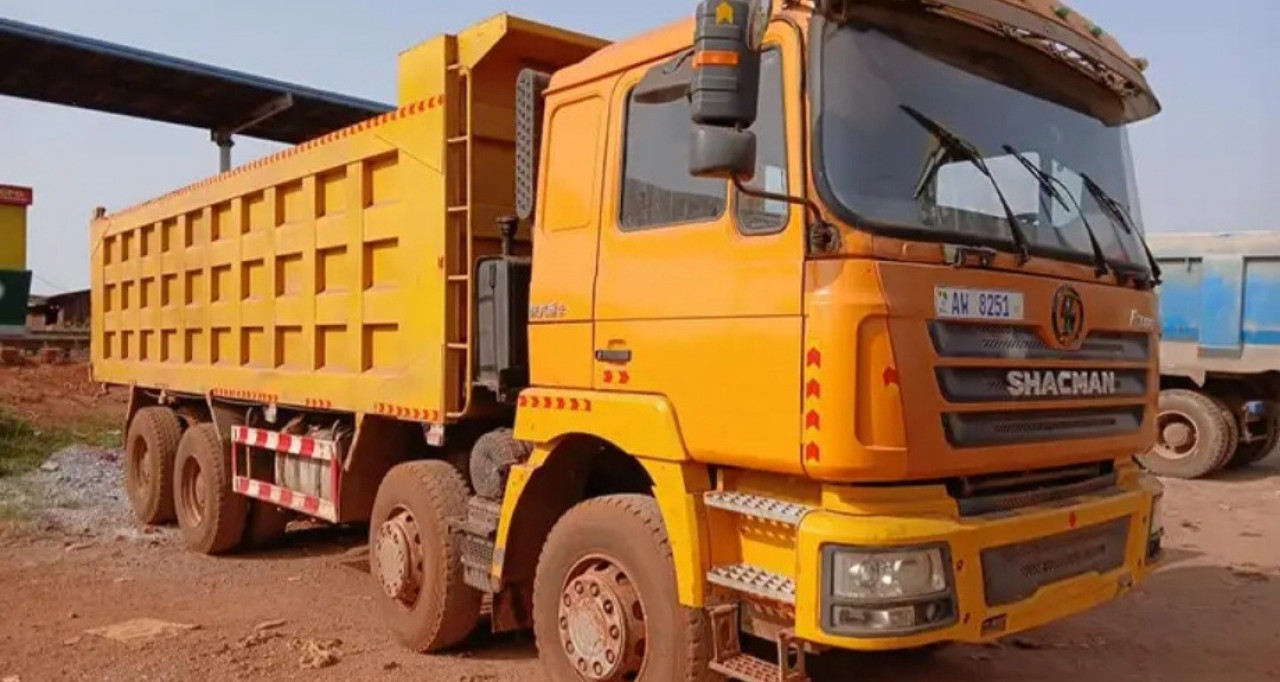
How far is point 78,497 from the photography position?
400 inches

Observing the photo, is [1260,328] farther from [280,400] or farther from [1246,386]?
[280,400]

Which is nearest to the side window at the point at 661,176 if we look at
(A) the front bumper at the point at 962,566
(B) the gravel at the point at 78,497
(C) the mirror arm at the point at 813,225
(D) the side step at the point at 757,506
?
(C) the mirror arm at the point at 813,225

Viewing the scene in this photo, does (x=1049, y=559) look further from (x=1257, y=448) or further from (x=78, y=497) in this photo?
(x=1257, y=448)

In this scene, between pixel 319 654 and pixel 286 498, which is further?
pixel 286 498

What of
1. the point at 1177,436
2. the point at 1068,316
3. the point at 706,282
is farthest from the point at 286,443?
the point at 1177,436

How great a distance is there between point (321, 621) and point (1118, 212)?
461 cm

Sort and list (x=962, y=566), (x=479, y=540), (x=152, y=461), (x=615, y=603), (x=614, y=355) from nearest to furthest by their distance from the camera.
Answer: (x=962, y=566) → (x=615, y=603) → (x=614, y=355) → (x=479, y=540) → (x=152, y=461)

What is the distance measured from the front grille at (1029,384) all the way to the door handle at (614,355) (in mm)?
1231

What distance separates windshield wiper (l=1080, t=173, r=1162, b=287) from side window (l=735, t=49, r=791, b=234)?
55.7 inches

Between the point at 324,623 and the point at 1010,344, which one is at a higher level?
the point at 1010,344

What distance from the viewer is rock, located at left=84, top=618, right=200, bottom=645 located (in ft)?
18.7

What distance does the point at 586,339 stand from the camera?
4305 millimetres

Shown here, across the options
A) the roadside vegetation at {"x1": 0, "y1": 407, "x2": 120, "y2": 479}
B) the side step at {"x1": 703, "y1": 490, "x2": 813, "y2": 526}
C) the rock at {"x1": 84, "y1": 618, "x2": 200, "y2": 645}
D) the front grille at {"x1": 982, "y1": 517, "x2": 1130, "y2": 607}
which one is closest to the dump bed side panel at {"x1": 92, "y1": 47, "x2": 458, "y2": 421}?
the rock at {"x1": 84, "y1": 618, "x2": 200, "y2": 645}

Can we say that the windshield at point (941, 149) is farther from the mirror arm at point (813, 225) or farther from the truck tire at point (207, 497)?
the truck tire at point (207, 497)
